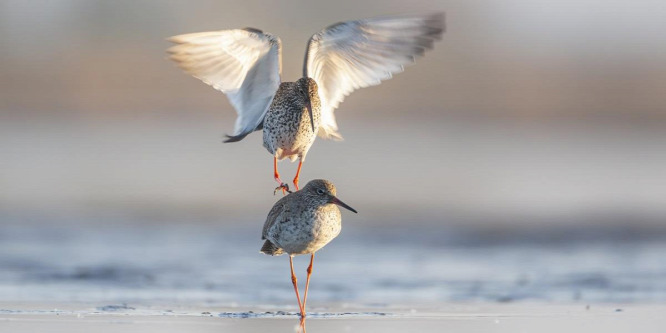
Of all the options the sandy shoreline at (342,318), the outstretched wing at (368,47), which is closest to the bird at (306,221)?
the sandy shoreline at (342,318)

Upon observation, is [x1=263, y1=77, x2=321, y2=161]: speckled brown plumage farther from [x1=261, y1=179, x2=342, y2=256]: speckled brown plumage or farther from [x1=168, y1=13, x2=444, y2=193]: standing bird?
[x1=261, y1=179, x2=342, y2=256]: speckled brown plumage

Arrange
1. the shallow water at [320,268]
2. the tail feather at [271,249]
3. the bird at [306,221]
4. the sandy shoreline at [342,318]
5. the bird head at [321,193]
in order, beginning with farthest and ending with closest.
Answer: the shallow water at [320,268] < the tail feather at [271,249] < the bird head at [321,193] < the bird at [306,221] < the sandy shoreline at [342,318]

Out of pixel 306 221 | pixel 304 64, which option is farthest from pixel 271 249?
pixel 304 64

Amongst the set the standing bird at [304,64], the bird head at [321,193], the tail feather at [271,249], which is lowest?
the tail feather at [271,249]

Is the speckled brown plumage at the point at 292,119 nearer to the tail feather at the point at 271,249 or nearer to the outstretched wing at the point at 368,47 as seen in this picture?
the outstretched wing at the point at 368,47

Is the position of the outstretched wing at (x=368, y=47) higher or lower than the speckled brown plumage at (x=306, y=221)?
higher

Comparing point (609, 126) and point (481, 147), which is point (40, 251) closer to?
point (481, 147)

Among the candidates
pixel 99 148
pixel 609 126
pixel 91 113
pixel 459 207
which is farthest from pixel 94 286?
pixel 609 126
